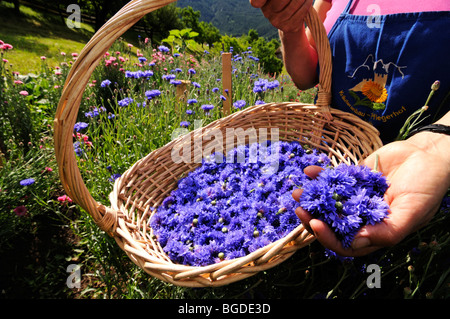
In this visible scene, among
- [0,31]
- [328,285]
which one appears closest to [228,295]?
[328,285]

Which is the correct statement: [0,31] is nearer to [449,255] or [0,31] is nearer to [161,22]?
[161,22]

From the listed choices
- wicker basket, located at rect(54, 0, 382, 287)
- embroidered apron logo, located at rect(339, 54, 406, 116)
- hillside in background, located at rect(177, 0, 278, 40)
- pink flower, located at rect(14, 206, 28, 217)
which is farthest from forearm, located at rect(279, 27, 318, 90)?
hillside in background, located at rect(177, 0, 278, 40)

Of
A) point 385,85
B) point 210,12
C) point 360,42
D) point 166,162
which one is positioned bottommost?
point 166,162

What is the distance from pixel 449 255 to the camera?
0.88 meters

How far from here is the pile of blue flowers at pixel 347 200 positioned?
68cm

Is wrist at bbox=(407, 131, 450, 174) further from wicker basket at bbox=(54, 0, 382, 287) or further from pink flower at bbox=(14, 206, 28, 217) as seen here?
pink flower at bbox=(14, 206, 28, 217)

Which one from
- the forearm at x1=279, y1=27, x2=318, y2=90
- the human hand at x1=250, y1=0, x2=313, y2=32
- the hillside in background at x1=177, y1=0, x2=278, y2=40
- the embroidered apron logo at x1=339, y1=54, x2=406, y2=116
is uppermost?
the hillside in background at x1=177, y1=0, x2=278, y2=40

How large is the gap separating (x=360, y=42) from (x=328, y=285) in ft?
3.16

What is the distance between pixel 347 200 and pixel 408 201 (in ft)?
0.48

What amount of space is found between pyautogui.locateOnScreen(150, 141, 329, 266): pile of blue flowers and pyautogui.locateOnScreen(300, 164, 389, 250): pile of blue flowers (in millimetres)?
273

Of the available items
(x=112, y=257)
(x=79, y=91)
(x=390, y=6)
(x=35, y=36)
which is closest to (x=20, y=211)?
(x=112, y=257)

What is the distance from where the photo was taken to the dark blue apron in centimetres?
92

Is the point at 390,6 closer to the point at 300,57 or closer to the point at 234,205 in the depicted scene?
the point at 300,57

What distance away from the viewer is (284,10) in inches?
38.5
